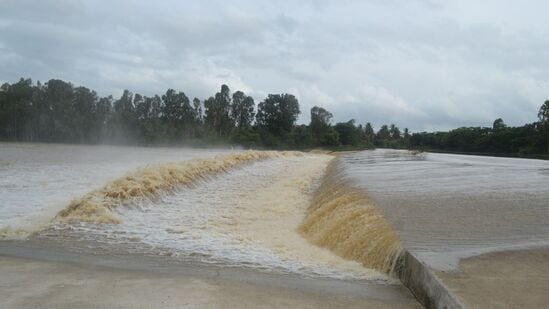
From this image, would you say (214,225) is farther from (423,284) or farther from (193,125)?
(193,125)

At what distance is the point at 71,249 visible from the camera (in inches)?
348

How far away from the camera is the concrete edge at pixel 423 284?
5512mm

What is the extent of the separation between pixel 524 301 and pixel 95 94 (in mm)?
102393

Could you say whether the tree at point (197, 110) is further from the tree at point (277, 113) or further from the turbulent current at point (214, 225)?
the turbulent current at point (214, 225)

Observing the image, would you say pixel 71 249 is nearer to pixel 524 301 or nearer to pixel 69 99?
pixel 524 301

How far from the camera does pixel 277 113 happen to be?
121 meters

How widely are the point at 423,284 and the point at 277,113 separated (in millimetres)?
115795

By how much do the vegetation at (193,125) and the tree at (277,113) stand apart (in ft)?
0.33

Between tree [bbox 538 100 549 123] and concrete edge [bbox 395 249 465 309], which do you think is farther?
tree [bbox 538 100 549 123]

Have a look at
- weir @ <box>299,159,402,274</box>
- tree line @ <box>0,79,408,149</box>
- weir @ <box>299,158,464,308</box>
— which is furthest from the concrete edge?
tree line @ <box>0,79,408,149</box>

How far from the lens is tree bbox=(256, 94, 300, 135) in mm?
120438

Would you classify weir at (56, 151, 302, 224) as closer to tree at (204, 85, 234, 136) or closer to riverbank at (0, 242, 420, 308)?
riverbank at (0, 242, 420, 308)

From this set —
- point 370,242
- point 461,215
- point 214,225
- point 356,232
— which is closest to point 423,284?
point 370,242

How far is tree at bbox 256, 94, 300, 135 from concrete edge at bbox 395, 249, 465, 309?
11294 cm
